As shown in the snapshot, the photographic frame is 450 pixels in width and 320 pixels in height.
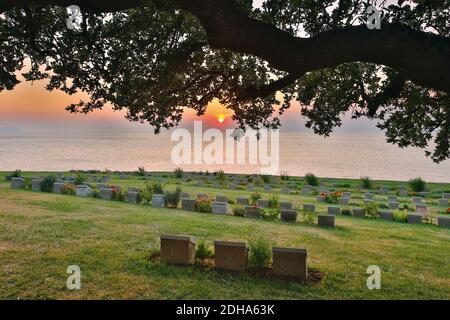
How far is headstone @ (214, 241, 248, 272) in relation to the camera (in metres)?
7.90

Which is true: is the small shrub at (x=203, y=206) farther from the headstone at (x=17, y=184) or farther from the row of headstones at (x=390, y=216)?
the headstone at (x=17, y=184)

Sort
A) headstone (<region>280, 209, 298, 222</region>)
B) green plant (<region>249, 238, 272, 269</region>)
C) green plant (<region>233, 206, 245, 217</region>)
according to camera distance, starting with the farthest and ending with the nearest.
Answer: green plant (<region>233, 206, 245, 217</region>)
headstone (<region>280, 209, 298, 222</region>)
green plant (<region>249, 238, 272, 269</region>)

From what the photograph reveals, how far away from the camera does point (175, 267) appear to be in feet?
26.2

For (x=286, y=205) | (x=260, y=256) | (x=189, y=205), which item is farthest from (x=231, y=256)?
(x=286, y=205)

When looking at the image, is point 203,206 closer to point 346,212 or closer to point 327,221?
point 327,221

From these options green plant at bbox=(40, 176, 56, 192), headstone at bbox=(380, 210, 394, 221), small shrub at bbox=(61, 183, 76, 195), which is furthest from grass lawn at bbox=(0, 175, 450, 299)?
green plant at bbox=(40, 176, 56, 192)

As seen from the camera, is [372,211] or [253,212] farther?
[372,211]

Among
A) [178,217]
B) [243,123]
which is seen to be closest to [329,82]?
[243,123]

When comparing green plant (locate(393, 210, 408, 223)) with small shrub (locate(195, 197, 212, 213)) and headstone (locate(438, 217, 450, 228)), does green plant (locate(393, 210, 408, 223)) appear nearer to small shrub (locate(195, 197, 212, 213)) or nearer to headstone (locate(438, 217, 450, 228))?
headstone (locate(438, 217, 450, 228))

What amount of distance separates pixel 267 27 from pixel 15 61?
19.7 feet

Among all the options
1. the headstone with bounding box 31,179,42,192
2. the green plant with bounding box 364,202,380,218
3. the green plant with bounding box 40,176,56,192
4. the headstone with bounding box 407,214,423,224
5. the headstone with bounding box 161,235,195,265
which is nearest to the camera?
the headstone with bounding box 161,235,195,265

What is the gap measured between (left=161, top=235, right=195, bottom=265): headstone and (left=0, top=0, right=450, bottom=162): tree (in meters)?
2.51

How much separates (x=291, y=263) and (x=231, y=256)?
1.14m
